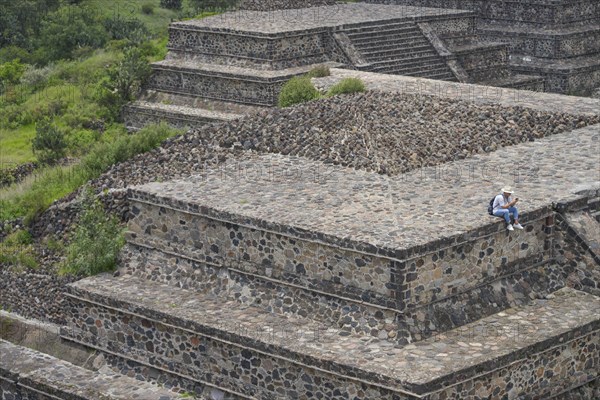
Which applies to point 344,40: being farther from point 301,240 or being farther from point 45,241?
point 301,240

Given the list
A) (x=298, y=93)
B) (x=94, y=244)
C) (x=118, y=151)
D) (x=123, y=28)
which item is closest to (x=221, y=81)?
(x=298, y=93)

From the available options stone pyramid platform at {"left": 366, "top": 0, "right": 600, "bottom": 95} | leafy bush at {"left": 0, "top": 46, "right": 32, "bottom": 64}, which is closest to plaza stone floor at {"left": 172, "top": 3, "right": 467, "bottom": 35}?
stone pyramid platform at {"left": 366, "top": 0, "right": 600, "bottom": 95}

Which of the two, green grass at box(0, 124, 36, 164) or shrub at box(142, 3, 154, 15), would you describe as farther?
shrub at box(142, 3, 154, 15)

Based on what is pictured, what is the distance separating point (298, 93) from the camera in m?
20.3

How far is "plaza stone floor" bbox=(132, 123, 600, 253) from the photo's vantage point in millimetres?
13961

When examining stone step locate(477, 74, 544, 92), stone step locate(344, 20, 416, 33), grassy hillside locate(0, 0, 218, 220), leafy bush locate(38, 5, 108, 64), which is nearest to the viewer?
grassy hillside locate(0, 0, 218, 220)

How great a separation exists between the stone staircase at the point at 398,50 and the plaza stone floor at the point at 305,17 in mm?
229

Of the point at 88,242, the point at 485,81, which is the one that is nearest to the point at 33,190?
the point at 88,242

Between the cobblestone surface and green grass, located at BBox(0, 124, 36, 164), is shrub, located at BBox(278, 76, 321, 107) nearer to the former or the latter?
the cobblestone surface

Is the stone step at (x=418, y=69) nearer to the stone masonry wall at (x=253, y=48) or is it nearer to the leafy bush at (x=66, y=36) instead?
the stone masonry wall at (x=253, y=48)

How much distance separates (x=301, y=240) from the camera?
45.9 ft

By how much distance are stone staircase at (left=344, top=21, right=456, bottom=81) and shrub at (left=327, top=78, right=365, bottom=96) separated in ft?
10.4

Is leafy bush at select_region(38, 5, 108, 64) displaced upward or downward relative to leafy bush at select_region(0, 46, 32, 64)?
upward

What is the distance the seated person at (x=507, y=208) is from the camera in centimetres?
1407
